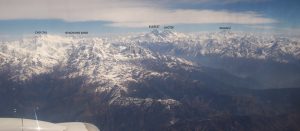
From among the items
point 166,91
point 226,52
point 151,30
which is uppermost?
point 151,30

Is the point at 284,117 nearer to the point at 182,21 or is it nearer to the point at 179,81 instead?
the point at 179,81

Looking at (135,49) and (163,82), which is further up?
(135,49)

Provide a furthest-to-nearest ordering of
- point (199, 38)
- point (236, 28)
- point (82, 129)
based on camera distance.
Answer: point (199, 38)
point (236, 28)
point (82, 129)

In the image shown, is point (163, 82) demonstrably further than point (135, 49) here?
Yes

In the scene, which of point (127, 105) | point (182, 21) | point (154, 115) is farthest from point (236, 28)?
point (154, 115)

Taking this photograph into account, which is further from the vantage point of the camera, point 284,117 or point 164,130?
point 164,130

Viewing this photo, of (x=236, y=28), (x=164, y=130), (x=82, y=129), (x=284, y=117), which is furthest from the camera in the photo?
(x=164, y=130)

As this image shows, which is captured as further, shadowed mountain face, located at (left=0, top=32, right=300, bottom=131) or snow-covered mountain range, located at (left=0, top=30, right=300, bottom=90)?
shadowed mountain face, located at (left=0, top=32, right=300, bottom=131)

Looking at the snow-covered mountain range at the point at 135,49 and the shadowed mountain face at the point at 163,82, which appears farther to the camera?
the shadowed mountain face at the point at 163,82
